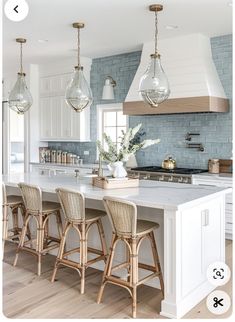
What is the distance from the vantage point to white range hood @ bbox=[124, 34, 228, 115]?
4.99m

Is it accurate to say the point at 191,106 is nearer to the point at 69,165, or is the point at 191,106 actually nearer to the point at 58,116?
the point at 69,165

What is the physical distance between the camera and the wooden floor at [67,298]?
9.48 feet

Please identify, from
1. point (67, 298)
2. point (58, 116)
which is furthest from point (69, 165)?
point (67, 298)

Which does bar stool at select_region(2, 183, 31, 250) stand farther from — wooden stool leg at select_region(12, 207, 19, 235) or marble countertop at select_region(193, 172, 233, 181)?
marble countertop at select_region(193, 172, 233, 181)

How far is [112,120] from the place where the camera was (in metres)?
6.83

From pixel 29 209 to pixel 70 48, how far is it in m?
3.24

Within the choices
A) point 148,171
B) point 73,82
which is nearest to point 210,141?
point 148,171

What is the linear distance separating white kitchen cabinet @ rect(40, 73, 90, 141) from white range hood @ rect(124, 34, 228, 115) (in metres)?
1.81

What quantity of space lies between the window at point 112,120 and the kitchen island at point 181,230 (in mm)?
3026

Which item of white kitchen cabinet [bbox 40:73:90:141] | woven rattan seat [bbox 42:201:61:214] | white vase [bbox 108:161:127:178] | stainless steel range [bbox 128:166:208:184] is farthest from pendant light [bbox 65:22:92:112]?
white kitchen cabinet [bbox 40:73:90:141]

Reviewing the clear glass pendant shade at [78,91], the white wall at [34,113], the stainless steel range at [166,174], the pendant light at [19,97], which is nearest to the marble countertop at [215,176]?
the stainless steel range at [166,174]

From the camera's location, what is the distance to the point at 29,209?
377 centimetres

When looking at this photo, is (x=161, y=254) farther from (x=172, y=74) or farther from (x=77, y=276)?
(x=172, y=74)

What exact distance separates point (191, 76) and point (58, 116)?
3011mm
